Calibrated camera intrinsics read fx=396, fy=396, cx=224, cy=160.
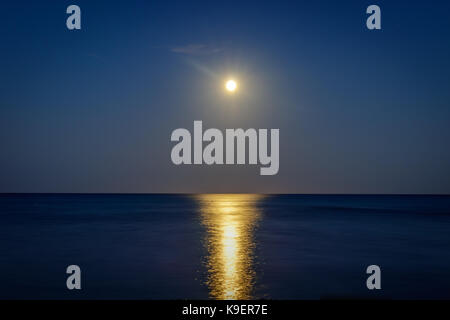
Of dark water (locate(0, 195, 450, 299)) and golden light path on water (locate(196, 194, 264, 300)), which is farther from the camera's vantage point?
dark water (locate(0, 195, 450, 299))

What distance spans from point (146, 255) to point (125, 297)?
10.0 m

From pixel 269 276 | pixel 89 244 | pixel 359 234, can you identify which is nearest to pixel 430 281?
pixel 269 276

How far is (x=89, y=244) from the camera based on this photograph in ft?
106

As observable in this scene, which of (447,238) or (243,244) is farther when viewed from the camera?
(447,238)

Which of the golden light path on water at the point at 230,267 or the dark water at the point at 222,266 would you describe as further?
the dark water at the point at 222,266

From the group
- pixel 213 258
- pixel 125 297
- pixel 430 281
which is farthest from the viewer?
pixel 213 258

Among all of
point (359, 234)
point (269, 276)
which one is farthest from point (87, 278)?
point (359, 234)

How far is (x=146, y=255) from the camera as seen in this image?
26219 millimetres

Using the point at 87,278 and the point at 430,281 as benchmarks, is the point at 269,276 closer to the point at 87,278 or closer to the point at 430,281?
the point at 430,281
